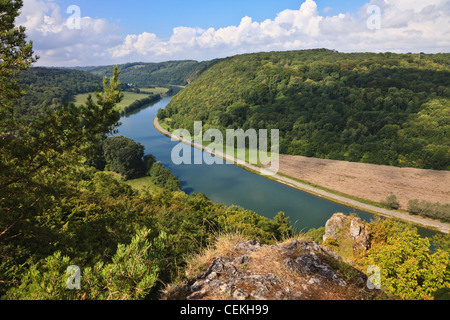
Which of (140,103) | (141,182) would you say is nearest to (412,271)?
(141,182)

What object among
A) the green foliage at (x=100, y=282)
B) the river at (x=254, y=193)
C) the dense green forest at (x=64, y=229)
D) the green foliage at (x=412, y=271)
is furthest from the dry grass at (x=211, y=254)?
the river at (x=254, y=193)

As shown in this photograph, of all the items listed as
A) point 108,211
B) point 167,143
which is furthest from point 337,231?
point 167,143

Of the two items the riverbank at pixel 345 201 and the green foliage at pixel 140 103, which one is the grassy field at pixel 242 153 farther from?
the green foliage at pixel 140 103

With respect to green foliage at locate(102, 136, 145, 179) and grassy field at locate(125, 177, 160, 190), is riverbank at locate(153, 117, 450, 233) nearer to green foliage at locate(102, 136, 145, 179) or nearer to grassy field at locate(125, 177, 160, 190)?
grassy field at locate(125, 177, 160, 190)

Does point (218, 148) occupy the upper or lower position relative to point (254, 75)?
lower

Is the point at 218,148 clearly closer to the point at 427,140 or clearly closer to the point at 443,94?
the point at 427,140
